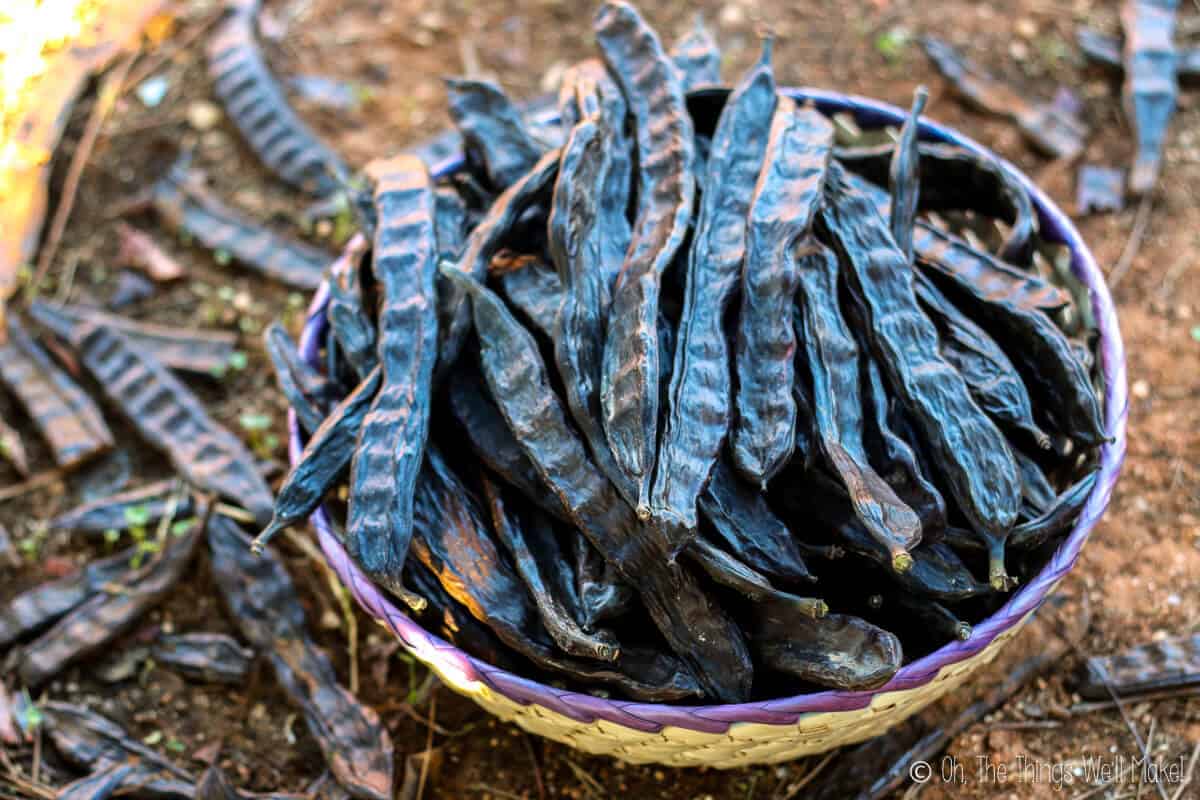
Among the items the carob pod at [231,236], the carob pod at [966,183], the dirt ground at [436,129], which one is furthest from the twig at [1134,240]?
the carob pod at [231,236]

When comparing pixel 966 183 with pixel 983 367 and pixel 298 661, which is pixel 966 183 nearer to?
pixel 983 367

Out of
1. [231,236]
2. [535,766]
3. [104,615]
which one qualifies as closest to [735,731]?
[535,766]

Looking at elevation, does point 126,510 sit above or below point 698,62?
below

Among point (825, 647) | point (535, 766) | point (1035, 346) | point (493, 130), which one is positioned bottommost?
point (535, 766)

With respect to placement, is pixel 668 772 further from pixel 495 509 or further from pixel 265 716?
pixel 265 716

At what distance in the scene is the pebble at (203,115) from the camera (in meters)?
3.93

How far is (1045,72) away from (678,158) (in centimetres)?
213

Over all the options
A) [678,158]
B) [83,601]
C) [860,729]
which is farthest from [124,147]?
[860,729]

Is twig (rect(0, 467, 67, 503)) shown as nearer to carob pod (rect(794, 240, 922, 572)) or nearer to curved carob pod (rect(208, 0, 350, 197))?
curved carob pod (rect(208, 0, 350, 197))

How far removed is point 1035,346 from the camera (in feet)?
7.36

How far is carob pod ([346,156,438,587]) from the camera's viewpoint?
2059 mm

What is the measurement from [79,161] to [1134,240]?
3.38 meters

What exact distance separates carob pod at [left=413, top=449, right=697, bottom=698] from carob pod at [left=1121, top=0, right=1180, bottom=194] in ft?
7.98

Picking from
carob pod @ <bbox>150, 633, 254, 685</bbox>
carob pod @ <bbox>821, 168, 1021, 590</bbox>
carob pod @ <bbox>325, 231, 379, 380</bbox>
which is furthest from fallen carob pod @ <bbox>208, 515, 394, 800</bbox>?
carob pod @ <bbox>821, 168, 1021, 590</bbox>
